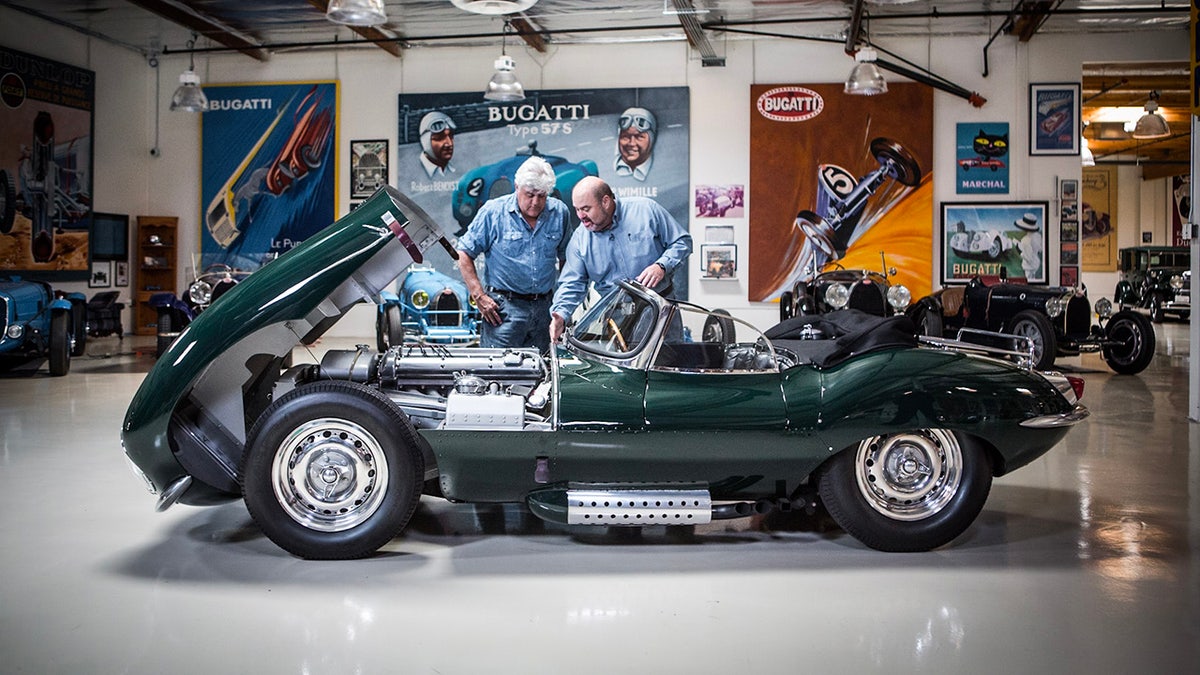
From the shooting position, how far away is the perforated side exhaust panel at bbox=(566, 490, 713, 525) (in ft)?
12.5

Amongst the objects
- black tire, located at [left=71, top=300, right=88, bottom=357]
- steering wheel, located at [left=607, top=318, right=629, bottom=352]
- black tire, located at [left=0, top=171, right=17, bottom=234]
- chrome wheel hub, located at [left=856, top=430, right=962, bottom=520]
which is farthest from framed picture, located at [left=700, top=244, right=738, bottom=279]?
chrome wheel hub, located at [left=856, top=430, right=962, bottom=520]

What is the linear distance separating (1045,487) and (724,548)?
2.18 m

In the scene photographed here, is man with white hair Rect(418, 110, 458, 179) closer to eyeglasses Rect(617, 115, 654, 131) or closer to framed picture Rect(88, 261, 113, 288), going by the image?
eyeglasses Rect(617, 115, 654, 131)

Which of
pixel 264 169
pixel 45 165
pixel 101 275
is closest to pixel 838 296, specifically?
pixel 264 169

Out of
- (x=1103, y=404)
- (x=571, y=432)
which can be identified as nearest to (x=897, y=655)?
(x=571, y=432)

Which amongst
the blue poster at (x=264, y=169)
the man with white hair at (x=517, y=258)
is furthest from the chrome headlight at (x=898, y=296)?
the blue poster at (x=264, y=169)

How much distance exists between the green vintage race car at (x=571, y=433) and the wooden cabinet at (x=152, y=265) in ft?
46.7

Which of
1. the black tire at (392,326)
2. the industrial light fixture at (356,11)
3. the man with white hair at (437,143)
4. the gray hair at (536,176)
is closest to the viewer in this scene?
the gray hair at (536,176)

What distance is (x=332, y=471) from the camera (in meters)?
3.80

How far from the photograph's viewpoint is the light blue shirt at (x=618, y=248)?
6941 millimetres

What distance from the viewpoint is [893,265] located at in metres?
15.8

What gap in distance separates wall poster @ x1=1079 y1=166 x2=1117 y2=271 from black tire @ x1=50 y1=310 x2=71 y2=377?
28.5m

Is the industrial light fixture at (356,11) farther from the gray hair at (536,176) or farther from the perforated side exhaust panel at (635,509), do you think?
the perforated side exhaust panel at (635,509)

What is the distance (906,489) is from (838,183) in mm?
12448
